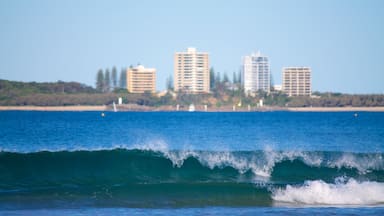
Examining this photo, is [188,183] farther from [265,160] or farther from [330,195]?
[330,195]

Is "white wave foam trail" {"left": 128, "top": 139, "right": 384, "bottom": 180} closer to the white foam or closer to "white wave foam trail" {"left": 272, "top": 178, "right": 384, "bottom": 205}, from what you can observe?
the white foam

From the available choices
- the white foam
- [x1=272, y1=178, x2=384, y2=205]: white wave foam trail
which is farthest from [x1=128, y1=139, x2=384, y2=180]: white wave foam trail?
[x1=272, y1=178, x2=384, y2=205]: white wave foam trail

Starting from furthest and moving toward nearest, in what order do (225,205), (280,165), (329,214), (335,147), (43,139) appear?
(43,139)
(335,147)
(280,165)
(225,205)
(329,214)

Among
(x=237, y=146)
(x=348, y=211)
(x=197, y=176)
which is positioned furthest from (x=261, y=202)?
(x=237, y=146)

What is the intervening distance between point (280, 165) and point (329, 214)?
947cm

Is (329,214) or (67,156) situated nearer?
(329,214)

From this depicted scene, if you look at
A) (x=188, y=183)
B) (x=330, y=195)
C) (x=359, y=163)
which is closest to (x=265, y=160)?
(x=359, y=163)

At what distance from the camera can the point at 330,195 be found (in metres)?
21.2

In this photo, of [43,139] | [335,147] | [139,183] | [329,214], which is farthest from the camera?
[43,139]

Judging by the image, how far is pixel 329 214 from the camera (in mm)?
18625

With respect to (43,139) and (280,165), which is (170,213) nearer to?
(280,165)

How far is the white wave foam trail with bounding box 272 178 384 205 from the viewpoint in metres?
21.0

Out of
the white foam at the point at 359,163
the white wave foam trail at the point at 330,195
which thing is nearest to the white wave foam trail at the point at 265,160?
the white foam at the point at 359,163

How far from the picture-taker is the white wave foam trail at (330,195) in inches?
829
